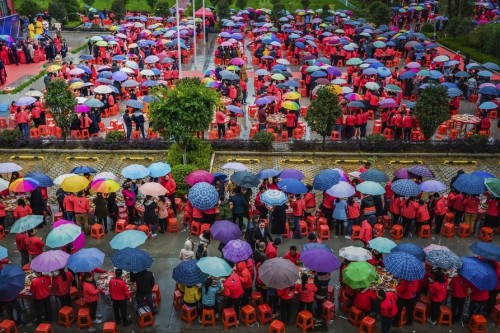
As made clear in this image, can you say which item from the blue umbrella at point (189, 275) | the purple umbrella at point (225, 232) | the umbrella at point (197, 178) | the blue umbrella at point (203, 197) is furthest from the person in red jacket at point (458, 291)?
the umbrella at point (197, 178)

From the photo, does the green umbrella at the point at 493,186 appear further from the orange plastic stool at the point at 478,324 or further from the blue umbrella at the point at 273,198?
the blue umbrella at the point at 273,198

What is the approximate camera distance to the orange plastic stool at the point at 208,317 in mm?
10305

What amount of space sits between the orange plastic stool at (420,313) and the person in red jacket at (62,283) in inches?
261

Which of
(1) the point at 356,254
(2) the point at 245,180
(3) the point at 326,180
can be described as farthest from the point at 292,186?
(1) the point at 356,254

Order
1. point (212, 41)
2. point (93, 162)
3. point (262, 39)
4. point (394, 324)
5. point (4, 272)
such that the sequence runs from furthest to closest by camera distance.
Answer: point (212, 41), point (262, 39), point (93, 162), point (394, 324), point (4, 272)

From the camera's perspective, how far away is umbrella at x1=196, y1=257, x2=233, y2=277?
31.8 ft

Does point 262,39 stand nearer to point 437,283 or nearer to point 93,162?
point 93,162

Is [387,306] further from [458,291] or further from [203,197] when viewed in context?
[203,197]

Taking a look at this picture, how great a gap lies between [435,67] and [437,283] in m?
19.6

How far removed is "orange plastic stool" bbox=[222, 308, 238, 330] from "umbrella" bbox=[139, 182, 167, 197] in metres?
3.73

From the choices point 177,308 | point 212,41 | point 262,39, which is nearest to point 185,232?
point 177,308

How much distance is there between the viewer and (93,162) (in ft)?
58.2

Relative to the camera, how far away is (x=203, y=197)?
41.8 ft

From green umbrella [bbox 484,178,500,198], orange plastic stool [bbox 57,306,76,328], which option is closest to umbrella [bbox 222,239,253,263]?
orange plastic stool [bbox 57,306,76,328]
